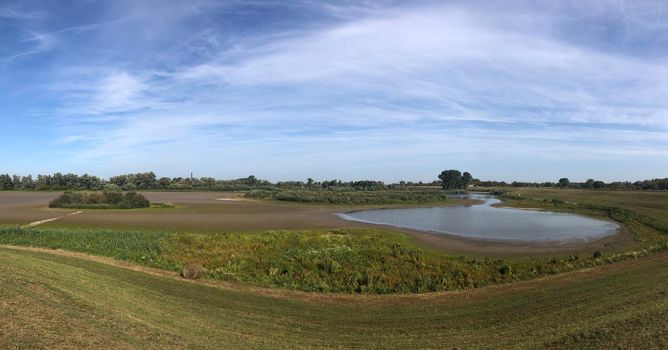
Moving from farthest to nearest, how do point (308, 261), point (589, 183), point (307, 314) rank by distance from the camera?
point (589, 183)
point (308, 261)
point (307, 314)

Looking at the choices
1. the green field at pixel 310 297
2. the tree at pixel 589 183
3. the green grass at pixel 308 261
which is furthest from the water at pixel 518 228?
the tree at pixel 589 183

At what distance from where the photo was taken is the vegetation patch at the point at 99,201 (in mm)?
72562

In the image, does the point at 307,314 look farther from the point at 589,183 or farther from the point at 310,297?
the point at 589,183

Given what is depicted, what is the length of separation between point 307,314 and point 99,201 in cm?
6964

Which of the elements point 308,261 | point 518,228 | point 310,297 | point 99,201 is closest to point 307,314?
point 310,297

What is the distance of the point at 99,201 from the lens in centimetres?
7538

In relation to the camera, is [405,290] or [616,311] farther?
[405,290]

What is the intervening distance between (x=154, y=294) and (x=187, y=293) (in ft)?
5.69

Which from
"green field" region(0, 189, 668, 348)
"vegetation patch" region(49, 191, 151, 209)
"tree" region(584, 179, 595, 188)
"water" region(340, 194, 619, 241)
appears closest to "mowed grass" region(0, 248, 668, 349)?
"green field" region(0, 189, 668, 348)

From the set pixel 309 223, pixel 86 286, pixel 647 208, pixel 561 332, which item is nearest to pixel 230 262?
pixel 86 286

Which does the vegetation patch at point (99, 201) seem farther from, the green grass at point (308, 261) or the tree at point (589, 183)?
the tree at point (589, 183)

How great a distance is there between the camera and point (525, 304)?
17594 mm

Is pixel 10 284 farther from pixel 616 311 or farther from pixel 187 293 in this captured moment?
pixel 616 311

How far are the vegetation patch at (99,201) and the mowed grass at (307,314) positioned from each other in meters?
56.5
